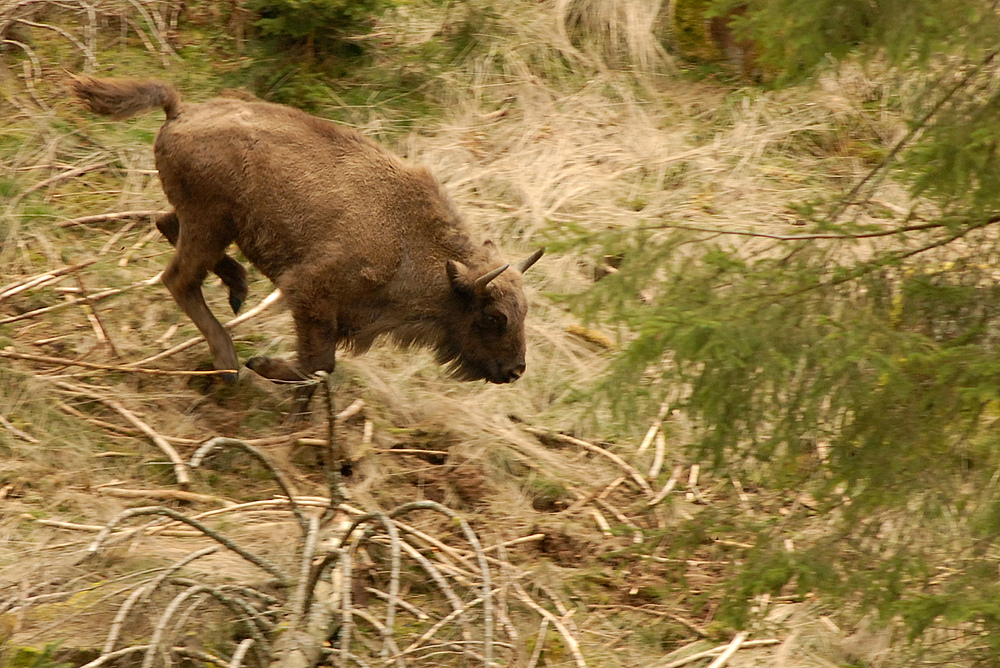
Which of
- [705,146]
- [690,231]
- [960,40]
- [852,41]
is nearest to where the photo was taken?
[960,40]

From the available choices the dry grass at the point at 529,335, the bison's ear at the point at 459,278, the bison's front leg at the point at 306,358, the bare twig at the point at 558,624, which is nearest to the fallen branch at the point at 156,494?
the dry grass at the point at 529,335

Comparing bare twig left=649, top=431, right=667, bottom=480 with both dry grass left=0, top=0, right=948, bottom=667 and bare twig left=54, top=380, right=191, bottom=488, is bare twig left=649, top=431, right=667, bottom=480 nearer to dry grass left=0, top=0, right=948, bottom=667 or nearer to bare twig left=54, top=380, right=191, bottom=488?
dry grass left=0, top=0, right=948, bottom=667

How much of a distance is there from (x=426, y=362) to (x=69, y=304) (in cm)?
218

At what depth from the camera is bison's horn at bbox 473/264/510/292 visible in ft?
19.2

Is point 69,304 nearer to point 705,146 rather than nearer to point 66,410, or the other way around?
point 66,410

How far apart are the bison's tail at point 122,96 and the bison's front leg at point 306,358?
1.42m

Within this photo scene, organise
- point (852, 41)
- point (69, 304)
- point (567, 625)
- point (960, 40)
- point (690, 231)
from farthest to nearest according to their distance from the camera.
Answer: point (69, 304) → point (567, 625) → point (690, 231) → point (852, 41) → point (960, 40)

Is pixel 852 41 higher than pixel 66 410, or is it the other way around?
pixel 852 41

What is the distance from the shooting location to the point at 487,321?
624 centimetres

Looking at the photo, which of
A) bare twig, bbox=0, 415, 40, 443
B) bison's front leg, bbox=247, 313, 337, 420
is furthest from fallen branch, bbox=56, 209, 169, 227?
bare twig, bbox=0, 415, 40, 443

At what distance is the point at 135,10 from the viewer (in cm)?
950

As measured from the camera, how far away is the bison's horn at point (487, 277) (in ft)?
19.2

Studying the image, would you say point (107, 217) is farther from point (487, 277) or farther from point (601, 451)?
point (601, 451)

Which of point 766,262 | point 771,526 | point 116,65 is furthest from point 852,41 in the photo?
point 116,65
